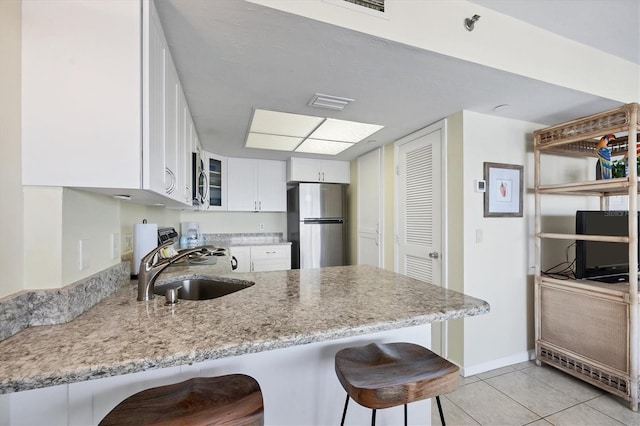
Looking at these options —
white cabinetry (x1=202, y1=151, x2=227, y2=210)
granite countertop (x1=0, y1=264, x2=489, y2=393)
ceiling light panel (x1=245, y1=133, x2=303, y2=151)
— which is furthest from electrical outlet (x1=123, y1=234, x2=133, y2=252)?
white cabinetry (x1=202, y1=151, x2=227, y2=210)

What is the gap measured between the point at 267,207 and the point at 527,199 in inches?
125

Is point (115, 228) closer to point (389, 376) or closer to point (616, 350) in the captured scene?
point (389, 376)

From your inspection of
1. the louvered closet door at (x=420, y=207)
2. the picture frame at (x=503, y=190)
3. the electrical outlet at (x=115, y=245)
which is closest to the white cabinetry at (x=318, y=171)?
the louvered closet door at (x=420, y=207)

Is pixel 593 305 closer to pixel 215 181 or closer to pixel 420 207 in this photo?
pixel 420 207

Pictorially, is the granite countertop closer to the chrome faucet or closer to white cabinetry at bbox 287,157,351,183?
the chrome faucet

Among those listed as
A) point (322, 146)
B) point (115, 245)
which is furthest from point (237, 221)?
point (115, 245)

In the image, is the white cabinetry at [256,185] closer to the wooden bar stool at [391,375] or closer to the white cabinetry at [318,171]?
the white cabinetry at [318,171]

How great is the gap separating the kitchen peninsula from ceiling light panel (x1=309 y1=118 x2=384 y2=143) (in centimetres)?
169

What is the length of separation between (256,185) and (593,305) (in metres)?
3.76

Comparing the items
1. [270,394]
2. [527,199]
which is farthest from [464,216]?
[270,394]

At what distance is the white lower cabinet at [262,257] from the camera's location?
150 inches

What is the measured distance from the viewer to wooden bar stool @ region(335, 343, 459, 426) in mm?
859

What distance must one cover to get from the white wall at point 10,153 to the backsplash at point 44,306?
46 mm

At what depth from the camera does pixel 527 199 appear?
252 cm
